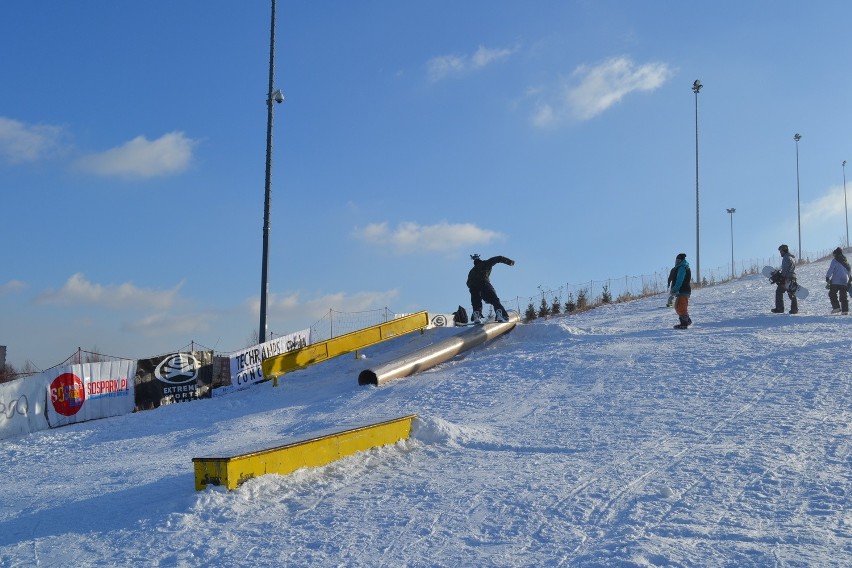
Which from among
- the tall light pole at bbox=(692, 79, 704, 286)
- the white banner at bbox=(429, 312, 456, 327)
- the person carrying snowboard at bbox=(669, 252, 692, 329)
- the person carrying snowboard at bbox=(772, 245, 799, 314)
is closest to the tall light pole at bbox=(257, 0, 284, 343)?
the white banner at bbox=(429, 312, 456, 327)

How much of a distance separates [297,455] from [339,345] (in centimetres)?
1005

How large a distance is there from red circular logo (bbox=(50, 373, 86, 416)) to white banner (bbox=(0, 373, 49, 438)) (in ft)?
0.74

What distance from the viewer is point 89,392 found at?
16.3 meters

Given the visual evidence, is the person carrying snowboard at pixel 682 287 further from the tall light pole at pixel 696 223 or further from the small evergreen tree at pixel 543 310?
the tall light pole at pixel 696 223

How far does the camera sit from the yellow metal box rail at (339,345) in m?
16.4

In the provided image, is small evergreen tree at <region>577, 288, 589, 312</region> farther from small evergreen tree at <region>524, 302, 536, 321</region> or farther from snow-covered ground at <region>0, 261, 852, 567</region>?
snow-covered ground at <region>0, 261, 852, 567</region>

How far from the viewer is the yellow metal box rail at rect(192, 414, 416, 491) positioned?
7.25m

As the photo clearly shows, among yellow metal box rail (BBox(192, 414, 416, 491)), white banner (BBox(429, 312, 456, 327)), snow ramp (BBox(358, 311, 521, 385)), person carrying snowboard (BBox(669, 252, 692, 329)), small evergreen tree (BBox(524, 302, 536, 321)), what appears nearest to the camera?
yellow metal box rail (BBox(192, 414, 416, 491))

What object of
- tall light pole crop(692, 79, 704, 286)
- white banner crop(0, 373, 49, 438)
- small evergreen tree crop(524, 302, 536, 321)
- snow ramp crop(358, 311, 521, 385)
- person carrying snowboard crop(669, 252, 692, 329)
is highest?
tall light pole crop(692, 79, 704, 286)

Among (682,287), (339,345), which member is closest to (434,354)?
(339,345)

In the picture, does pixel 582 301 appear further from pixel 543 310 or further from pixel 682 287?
pixel 682 287

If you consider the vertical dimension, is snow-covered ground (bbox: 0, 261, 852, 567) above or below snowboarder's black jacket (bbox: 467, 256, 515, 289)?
below

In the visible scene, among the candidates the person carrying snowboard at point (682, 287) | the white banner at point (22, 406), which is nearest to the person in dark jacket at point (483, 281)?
the person carrying snowboard at point (682, 287)

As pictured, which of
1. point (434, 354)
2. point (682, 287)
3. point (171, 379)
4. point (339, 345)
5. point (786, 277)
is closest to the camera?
point (434, 354)
